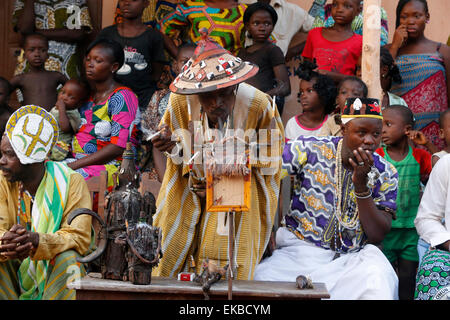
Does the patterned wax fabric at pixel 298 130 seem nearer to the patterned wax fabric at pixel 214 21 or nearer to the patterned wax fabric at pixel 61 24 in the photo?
the patterned wax fabric at pixel 214 21

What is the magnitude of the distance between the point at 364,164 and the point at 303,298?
1092 millimetres

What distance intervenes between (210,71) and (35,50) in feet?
11.7

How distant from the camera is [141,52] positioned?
631 centimetres

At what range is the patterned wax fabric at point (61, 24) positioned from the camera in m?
6.77

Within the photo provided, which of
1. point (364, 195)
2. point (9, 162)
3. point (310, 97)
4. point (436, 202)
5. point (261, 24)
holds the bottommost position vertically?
point (436, 202)

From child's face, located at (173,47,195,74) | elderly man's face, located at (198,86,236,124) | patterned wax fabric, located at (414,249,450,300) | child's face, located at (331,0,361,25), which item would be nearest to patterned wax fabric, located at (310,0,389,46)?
child's face, located at (331,0,361,25)

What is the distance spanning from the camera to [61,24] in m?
6.82

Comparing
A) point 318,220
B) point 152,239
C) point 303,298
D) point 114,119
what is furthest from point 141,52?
point 303,298

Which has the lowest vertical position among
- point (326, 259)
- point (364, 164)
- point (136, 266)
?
point (326, 259)

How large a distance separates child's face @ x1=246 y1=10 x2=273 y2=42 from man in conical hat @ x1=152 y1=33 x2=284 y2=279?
7.98ft

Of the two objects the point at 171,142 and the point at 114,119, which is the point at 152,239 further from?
the point at 114,119

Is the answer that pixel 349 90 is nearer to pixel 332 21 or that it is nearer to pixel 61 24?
pixel 332 21

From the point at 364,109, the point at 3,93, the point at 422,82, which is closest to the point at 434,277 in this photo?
the point at 364,109

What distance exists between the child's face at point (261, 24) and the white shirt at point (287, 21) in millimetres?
516
